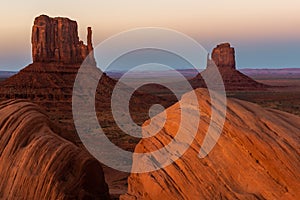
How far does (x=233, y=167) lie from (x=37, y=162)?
4335mm

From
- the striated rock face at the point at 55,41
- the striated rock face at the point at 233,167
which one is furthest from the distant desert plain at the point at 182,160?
the striated rock face at the point at 55,41

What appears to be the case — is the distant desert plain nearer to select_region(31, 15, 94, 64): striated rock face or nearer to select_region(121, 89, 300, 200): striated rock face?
select_region(121, 89, 300, 200): striated rock face

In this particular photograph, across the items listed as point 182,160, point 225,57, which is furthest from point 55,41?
point 182,160

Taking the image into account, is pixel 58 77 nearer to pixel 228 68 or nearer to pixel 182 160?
pixel 182 160

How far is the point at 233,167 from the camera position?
7934 millimetres

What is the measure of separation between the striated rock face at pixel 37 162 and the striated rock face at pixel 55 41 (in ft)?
246

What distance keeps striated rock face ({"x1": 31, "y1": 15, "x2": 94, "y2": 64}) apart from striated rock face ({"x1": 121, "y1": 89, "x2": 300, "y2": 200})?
77.5m

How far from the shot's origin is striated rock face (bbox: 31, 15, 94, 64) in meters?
83.2

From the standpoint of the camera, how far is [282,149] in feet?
26.3

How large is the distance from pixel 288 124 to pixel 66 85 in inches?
2585

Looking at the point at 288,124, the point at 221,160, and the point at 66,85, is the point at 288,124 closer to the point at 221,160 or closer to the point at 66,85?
the point at 221,160

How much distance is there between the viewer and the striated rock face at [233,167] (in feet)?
25.1

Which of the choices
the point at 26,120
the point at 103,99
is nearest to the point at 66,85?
the point at 103,99

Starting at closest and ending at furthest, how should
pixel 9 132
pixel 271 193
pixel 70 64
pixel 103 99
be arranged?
1. pixel 271 193
2. pixel 9 132
3. pixel 103 99
4. pixel 70 64
